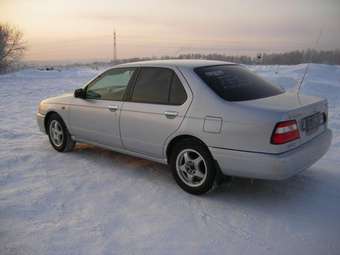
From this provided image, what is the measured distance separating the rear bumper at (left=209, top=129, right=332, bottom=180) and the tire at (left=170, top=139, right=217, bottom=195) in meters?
0.15

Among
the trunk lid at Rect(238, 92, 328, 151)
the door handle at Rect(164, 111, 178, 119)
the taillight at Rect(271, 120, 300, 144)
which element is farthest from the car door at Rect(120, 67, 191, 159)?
the taillight at Rect(271, 120, 300, 144)

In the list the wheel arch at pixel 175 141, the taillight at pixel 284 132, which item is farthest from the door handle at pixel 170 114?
the taillight at pixel 284 132

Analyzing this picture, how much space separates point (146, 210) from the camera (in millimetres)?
3523

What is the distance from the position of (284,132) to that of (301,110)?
1.32 ft

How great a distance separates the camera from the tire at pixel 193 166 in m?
3.65

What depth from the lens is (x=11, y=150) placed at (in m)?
5.59

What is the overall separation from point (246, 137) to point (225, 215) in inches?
33.8

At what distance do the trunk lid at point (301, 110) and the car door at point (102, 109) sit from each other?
1862mm

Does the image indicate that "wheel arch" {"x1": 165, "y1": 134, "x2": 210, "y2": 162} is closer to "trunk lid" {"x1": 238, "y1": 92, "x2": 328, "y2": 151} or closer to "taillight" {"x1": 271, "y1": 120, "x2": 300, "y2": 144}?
"trunk lid" {"x1": 238, "y1": 92, "x2": 328, "y2": 151}

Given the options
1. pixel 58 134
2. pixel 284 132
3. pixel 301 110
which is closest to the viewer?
pixel 284 132

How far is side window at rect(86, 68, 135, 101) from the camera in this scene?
4574 millimetres

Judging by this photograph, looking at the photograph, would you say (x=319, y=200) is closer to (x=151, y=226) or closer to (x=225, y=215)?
(x=225, y=215)

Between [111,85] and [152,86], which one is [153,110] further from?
[111,85]

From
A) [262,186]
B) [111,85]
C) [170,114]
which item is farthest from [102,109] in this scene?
[262,186]
